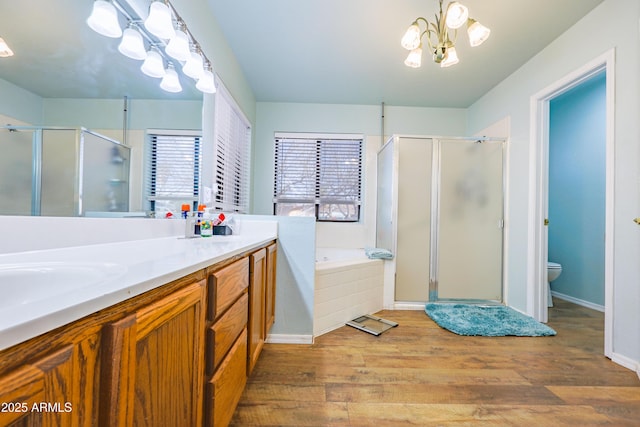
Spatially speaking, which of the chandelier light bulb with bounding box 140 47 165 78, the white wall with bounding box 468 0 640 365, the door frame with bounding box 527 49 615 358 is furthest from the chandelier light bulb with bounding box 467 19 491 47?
the chandelier light bulb with bounding box 140 47 165 78

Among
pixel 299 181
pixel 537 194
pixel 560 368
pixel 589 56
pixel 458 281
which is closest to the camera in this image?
pixel 560 368

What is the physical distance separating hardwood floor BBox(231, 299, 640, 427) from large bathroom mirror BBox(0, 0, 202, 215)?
47.1 inches

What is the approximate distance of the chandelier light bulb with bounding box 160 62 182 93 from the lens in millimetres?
1342

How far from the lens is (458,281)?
2701mm

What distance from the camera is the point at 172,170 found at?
1425mm

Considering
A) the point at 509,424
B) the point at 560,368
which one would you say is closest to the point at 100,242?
the point at 509,424

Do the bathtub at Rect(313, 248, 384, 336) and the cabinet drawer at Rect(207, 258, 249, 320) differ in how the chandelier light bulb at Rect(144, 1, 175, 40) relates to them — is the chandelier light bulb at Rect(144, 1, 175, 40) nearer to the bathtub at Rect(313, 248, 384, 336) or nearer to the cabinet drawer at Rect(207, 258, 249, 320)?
the cabinet drawer at Rect(207, 258, 249, 320)

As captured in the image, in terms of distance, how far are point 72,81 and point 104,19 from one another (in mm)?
278

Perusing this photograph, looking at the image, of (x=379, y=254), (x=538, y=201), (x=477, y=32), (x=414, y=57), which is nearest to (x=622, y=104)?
(x=538, y=201)

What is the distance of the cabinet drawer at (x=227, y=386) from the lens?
2.49 feet

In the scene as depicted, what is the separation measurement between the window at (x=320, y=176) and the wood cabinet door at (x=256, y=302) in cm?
201

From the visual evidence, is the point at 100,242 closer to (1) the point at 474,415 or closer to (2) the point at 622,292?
(1) the point at 474,415

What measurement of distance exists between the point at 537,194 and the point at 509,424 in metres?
1.99

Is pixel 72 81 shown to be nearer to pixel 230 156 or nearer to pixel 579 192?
pixel 230 156
